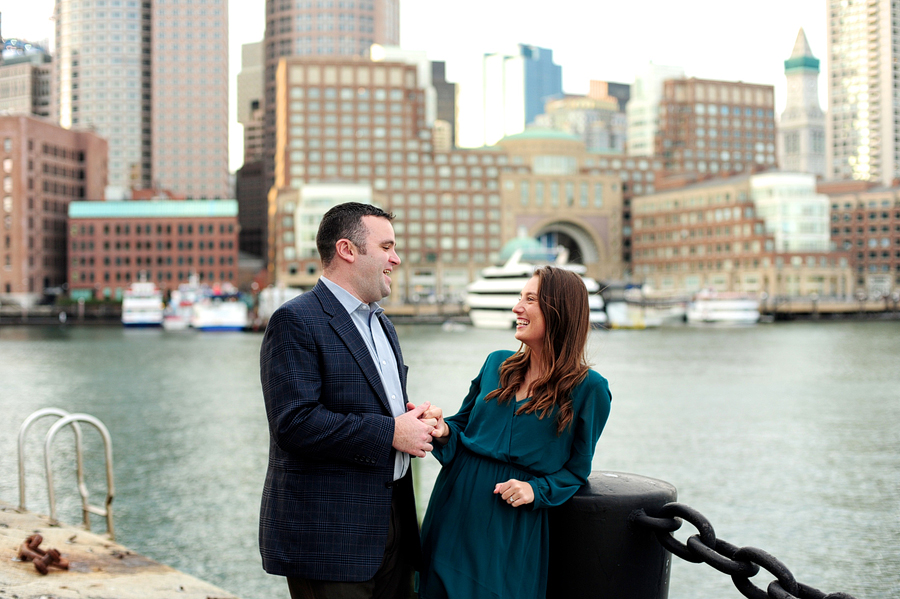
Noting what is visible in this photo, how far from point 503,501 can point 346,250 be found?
1.34 meters

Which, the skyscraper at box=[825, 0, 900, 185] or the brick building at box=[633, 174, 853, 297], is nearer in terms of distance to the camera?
the skyscraper at box=[825, 0, 900, 185]

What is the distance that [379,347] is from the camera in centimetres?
392

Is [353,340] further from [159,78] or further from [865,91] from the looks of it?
[159,78]

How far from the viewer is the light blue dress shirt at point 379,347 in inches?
151

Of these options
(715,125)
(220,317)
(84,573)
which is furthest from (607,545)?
(715,125)

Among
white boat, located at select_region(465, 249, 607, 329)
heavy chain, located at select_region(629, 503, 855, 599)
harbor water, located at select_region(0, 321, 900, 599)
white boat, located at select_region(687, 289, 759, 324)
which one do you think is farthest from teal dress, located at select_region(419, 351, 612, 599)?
white boat, located at select_region(687, 289, 759, 324)

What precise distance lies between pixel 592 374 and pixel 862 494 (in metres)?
17.6

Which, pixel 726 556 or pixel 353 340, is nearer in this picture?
pixel 726 556

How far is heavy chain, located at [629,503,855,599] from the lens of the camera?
10.4 feet

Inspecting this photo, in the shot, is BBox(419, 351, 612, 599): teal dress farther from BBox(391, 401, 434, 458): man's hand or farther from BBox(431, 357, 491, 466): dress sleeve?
BBox(391, 401, 434, 458): man's hand

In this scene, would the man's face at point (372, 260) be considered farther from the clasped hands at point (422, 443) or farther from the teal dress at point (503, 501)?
the teal dress at point (503, 501)

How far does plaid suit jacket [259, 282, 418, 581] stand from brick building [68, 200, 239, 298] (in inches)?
5103

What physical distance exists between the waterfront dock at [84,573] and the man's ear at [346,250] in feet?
11.1

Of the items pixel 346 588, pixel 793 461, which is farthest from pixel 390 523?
pixel 793 461
